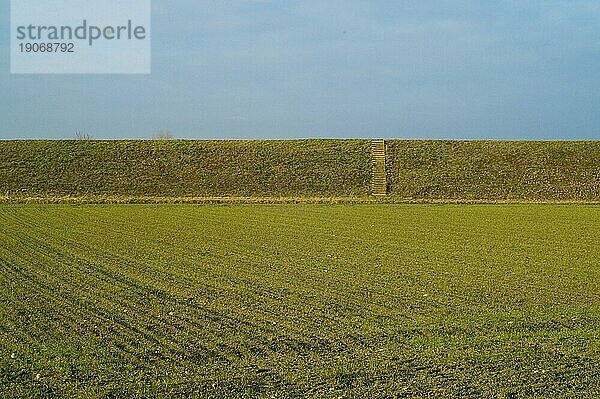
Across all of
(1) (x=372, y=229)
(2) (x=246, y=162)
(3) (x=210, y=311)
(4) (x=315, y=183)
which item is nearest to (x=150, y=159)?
(2) (x=246, y=162)

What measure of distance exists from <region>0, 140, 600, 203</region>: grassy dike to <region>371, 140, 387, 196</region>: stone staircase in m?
0.34

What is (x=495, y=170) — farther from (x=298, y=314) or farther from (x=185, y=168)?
(x=298, y=314)

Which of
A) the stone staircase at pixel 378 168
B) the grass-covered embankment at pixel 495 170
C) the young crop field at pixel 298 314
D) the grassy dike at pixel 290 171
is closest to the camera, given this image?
the young crop field at pixel 298 314

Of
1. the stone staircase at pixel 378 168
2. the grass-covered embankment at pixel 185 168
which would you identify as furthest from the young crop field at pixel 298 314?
the grass-covered embankment at pixel 185 168

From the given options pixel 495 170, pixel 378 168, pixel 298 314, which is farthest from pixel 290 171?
pixel 298 314

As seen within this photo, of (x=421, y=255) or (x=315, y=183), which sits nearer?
(x=421, y=255)

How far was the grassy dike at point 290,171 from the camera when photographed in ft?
124

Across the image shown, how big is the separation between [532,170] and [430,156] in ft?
17.6

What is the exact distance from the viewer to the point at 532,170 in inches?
1606

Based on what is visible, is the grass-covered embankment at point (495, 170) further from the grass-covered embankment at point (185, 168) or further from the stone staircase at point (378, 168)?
the grass-covered embankment at point (185, 168)

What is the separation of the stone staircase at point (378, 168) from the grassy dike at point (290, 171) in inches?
13.3

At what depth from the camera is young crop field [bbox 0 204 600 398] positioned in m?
7.34

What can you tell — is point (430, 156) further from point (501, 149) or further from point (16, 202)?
point (16, 202)

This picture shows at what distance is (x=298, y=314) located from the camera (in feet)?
33.3
